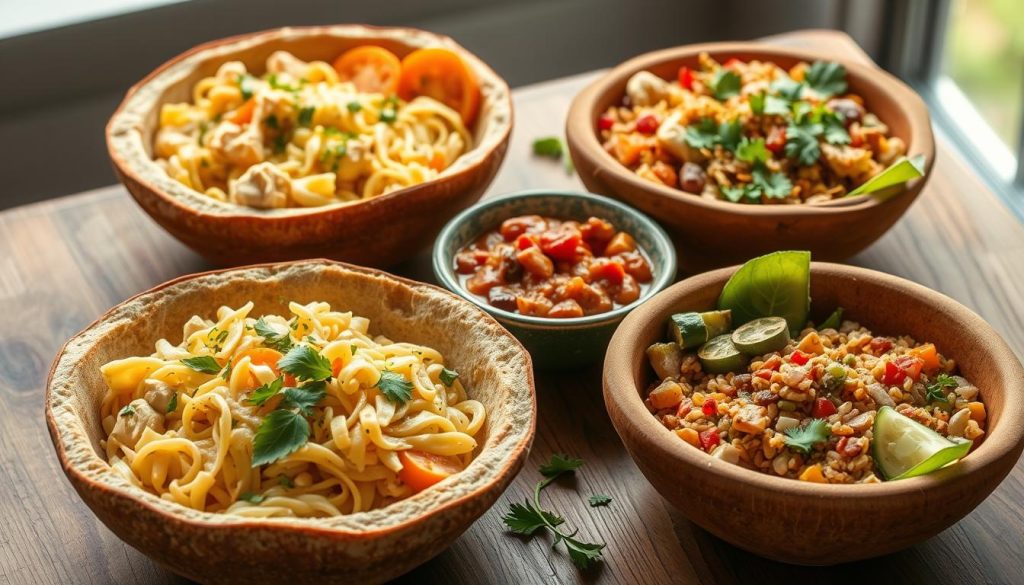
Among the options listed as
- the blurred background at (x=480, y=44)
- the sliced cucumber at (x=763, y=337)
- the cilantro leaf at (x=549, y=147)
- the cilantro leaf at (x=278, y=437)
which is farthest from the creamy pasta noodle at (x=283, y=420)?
the blurred background at (x=480, y=44)

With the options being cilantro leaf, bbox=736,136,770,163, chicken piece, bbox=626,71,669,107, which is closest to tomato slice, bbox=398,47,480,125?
chicken piece, bbox=626,71,669,107

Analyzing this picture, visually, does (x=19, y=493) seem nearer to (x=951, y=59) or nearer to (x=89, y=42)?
(x=89, y=42)

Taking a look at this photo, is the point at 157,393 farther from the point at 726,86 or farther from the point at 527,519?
the point at 726,86

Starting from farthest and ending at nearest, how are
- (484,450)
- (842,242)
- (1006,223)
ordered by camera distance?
1. (1006,223)
2. (842,242)
3. (484,450)

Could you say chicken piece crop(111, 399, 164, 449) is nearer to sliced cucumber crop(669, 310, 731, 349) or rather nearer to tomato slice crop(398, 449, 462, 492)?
tomato slice crop(398, 449, 462, 492)

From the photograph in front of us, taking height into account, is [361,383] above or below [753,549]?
above

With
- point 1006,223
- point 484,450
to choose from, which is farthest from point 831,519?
point 1006,223
